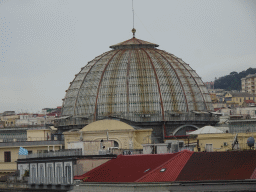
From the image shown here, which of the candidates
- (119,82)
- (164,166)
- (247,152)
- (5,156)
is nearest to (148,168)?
(164,166)

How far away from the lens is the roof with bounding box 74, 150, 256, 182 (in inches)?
2372

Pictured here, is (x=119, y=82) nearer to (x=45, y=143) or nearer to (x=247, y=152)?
(x=45, y=143)

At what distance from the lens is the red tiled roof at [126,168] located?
65.3m

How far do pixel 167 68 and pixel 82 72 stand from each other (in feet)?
39.4

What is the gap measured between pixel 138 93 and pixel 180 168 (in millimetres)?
60043

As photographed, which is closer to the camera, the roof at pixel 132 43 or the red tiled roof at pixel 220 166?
the red tiled roof at pixel 220 166

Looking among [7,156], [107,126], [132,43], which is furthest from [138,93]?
[7,156]

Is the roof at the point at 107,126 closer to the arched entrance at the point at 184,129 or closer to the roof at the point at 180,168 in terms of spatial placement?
the arched entrance at the point at 184,129

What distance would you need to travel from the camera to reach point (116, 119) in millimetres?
119375

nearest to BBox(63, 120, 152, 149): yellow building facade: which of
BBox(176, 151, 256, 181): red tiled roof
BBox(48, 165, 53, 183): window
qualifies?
BBox(48, 165, 53, 183): window

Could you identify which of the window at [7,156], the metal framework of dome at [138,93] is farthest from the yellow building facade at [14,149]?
the metal framework of dome at [138,93]

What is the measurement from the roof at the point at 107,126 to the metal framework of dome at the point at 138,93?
8.85 metres

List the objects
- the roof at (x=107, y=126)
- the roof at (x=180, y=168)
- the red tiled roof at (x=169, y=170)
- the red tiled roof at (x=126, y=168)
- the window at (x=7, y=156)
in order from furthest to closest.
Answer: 1. the window at (x=7, y=156)
2. the roof at (x=107, y=126)
3. the red tiled roof at (x=126, y=168)
4. the red tiled roof at (x=169, y=170)
5. the roof at (x=180, y=168)

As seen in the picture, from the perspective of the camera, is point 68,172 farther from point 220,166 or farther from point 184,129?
point 184,129
